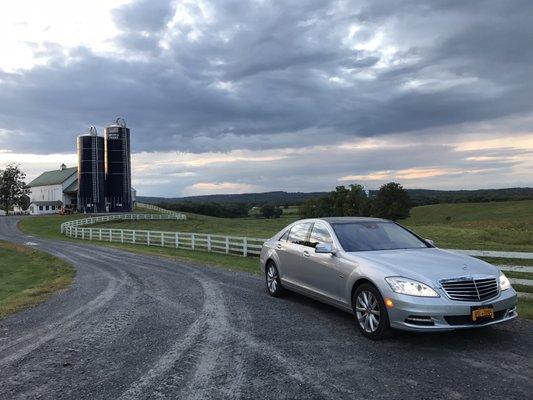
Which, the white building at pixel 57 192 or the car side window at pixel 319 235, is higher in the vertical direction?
the white building at pixel 57 192

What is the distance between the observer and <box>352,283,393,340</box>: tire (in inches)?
245

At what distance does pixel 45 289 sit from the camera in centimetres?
1238

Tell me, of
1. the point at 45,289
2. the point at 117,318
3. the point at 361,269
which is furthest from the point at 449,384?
the point at 45,289

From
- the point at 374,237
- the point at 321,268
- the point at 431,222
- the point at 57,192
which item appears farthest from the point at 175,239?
the point at 57,192

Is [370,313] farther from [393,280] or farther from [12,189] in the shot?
[12,189]

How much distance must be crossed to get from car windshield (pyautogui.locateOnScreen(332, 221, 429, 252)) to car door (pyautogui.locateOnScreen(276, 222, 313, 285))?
0.90 meters

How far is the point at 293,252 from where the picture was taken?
29.1 feet

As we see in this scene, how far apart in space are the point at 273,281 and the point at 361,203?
285ft

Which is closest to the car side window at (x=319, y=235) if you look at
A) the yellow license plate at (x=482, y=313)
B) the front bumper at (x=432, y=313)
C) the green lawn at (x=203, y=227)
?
the front bumper at (x=432, y=313)

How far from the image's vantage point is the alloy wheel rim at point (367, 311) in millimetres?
6387

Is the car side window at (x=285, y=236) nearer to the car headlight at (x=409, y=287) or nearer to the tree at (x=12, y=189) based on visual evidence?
the car headlight at (x=409, y=287)

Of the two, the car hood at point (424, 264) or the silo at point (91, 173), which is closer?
the car hood at point (424, 264)

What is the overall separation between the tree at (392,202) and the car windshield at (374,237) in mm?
79451

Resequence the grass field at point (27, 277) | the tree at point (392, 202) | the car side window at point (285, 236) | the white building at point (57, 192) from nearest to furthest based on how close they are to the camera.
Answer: the car side window at point (285, 236) → the grass field at point (27, 277) → the tree at point (392, 202) → the white building at point (57, 192)
